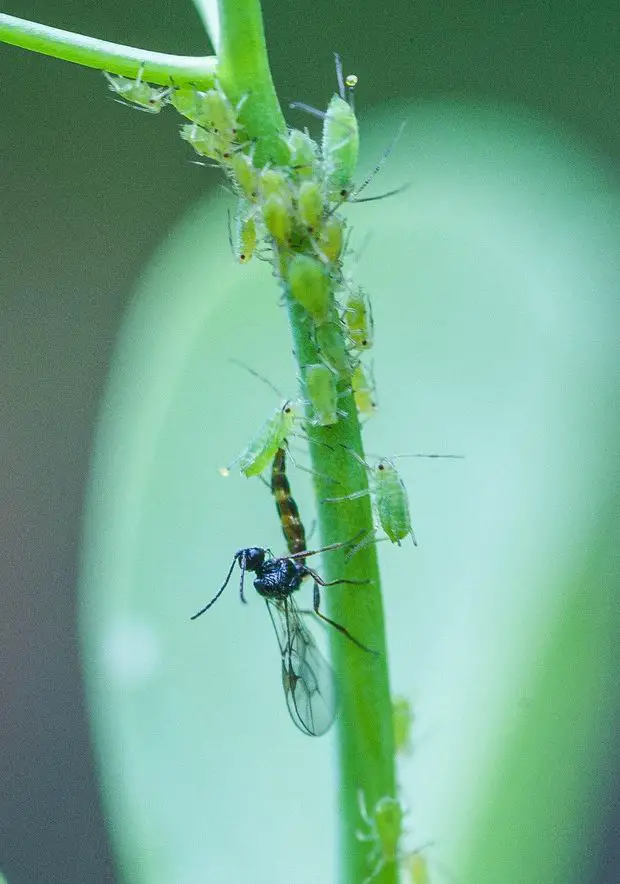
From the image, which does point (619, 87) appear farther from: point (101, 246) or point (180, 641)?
point (180, 641)

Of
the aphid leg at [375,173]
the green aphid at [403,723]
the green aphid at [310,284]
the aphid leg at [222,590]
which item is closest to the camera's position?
the green aphid at [310,284]

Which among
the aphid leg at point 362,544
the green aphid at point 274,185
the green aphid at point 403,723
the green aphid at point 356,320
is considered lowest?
the green aphid at point 403,723

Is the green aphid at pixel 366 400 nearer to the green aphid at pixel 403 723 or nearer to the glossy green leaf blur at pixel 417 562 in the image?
the glossy green leaf blur at pixel 417 562

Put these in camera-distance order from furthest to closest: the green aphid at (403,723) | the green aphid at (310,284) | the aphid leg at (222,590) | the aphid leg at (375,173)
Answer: the aphid leg at (222,590) < the green aphid at (403,723) < the aphid leg at (375,173) < the green aphid at (310,284)

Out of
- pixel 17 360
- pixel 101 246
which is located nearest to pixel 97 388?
pixel 17 360

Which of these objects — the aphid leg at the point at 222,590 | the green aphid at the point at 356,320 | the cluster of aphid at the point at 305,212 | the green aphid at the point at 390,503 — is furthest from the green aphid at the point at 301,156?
the aphid leg at the point at 222,590

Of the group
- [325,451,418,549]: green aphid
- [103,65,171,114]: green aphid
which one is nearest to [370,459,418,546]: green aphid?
[325,451,418,549]: green aphid

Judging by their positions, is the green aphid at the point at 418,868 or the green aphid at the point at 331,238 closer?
the green aphid at the point at 331,238
